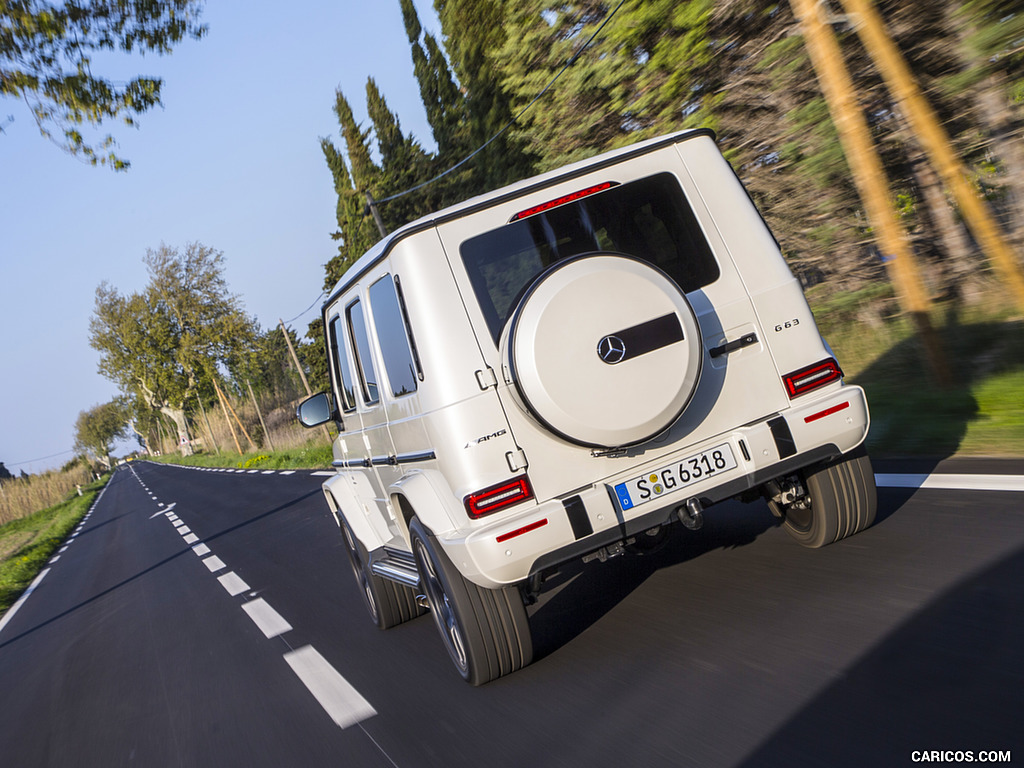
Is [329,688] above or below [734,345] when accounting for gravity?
below

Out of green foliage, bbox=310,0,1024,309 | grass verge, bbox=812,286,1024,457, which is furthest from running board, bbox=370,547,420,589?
green foliage, bbox=310,0,1024,309

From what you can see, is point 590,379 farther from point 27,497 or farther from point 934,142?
point 27,497

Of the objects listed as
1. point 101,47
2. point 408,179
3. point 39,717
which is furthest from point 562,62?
point 408,179

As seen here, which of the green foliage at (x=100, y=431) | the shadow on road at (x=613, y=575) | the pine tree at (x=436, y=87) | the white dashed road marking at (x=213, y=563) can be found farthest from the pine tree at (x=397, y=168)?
the green foliage at (x=100, y=431)

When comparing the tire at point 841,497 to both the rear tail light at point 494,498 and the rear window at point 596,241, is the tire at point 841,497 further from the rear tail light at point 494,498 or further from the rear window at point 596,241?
the rear tail light at point 494,498

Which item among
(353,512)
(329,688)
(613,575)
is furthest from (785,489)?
(353,512)

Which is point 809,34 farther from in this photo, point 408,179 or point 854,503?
point 408,179

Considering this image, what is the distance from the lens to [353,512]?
597 cm

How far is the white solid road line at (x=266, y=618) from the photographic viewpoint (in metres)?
6.72

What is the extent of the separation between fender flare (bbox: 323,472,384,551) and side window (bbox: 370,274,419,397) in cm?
160

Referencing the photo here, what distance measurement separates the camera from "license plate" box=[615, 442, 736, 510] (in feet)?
12.4

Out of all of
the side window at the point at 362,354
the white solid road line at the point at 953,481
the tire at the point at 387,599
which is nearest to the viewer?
the white solid road line at the point at 953,481

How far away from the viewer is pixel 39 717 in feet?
19.9
